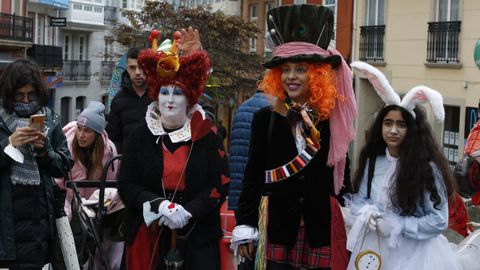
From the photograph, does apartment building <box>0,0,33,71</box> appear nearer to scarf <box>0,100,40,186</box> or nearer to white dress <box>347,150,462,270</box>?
scarf <box>0,100,40,186</box>

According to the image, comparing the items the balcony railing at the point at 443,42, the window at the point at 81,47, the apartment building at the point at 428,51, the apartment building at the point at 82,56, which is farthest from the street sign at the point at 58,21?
the balcony railing at the point at 443,42

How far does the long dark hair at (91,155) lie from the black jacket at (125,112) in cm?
33

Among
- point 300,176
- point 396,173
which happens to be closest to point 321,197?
point 300,176

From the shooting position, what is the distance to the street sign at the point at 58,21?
36.9m

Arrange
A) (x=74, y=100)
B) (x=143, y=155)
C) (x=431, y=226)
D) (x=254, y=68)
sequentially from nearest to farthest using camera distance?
(x=431, y=226) → (x=143, y=155) → (x=254, y=68) → (x=74, y=100)

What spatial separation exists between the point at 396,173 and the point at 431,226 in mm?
376

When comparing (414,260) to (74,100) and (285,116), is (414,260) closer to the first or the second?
(285,116)

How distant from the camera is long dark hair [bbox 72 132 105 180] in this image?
225 inches

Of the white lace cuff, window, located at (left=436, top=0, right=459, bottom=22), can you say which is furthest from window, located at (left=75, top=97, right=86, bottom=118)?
the white lace cuff

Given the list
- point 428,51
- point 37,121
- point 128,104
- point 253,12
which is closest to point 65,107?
point 253,12

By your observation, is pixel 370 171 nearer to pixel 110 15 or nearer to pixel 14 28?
pixel 14 28

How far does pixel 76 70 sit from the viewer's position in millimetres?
38562

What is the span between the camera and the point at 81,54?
40469 mm

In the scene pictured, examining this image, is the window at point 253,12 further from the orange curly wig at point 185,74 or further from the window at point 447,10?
the orange curly wig at point 185,74
